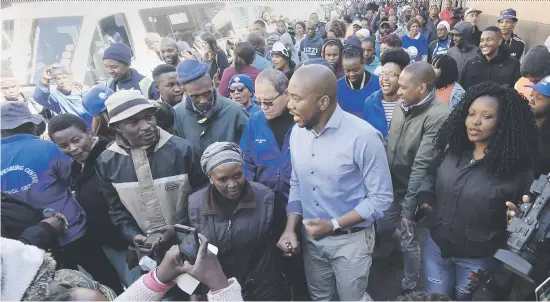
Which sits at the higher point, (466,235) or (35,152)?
(35,152)

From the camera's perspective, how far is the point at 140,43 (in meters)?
8.84

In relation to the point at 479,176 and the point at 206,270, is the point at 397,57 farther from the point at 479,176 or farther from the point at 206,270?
the point at 206,270

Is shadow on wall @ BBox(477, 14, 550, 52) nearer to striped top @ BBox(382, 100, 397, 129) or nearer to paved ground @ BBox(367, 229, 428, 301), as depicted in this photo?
striped top @ BBox(382, 100, 397, 129)

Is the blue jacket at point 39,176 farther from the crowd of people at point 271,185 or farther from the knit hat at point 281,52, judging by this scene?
the knit hat at point 281,52

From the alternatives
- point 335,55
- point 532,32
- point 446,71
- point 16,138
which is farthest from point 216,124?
point 532,32

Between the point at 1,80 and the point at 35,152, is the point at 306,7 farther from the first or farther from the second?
the point at 35,152

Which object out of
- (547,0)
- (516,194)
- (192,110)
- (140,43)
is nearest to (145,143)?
(192,110)

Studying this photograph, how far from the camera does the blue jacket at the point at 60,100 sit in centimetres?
515

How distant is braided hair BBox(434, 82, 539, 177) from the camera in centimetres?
202

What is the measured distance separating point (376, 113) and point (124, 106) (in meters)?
2.23

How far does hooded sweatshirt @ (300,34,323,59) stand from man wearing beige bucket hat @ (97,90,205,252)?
6036 millimetres

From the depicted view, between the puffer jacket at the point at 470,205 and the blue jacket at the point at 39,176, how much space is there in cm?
256

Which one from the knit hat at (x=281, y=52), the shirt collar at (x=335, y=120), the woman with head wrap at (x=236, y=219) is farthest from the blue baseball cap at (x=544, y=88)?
the knit hat at (x=281, y=52)

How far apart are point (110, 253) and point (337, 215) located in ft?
6.33
